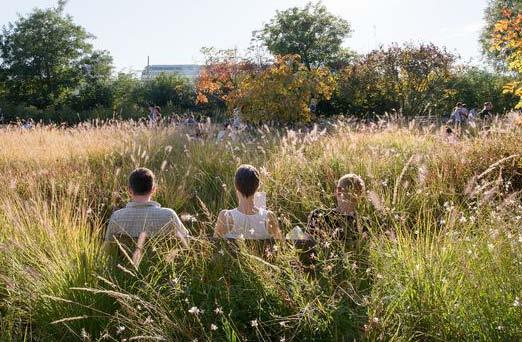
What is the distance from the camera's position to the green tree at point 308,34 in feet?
139

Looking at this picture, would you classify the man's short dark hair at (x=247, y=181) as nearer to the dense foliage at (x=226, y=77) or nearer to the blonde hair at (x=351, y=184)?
the blonde hair at (x=351, y=184)

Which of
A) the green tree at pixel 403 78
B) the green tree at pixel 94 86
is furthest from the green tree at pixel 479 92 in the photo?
the green tree at pixel 94 86

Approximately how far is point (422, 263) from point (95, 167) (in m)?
5.14

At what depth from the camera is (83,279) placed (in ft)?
8.64

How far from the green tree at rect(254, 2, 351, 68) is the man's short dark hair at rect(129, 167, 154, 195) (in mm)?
38828

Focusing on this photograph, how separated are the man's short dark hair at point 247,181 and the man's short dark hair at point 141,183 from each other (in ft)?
2.23

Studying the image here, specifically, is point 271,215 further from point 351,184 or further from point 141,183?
point 141,183

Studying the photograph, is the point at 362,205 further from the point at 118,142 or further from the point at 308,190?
the point at 118,142

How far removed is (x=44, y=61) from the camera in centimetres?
3475

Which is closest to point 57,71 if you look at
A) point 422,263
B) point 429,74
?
point 429,74

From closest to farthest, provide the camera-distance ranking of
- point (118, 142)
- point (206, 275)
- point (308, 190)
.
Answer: point (206, 275) < point (308, 190) < point (118, 142)

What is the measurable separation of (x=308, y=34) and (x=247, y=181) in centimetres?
4041

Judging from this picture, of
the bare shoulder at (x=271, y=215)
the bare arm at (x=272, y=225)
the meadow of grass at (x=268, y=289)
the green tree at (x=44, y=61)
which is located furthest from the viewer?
the green tree at (x=44, y=61)

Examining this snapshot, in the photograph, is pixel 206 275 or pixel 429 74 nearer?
pixel 206 275
